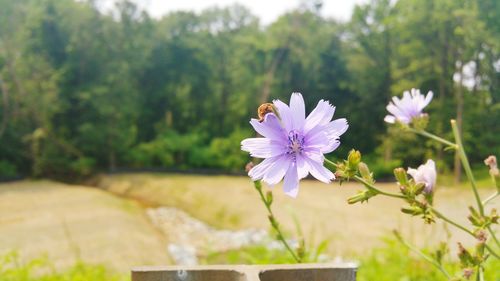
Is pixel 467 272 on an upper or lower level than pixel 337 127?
lower

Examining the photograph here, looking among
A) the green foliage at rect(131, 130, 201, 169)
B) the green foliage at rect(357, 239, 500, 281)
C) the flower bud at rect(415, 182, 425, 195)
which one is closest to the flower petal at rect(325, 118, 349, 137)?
the flower bud at rect(415, 182, 425, 195)

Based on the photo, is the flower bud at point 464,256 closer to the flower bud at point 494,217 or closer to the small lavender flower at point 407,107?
the flower bud at point 494,217

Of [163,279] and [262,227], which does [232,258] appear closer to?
[163,279]

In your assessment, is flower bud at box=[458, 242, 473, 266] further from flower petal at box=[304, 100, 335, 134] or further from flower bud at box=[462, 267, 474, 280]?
flower petal at box=[304, 100, 335, 134]

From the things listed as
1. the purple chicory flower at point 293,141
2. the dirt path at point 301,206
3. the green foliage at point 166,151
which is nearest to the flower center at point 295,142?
the purple chicory flower at point 293,141

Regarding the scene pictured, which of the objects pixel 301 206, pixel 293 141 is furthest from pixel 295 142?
pixel 301 206

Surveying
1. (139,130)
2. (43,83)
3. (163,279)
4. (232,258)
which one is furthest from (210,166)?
(163,279)

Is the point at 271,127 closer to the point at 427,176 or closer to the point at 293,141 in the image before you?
the point at 293,141
